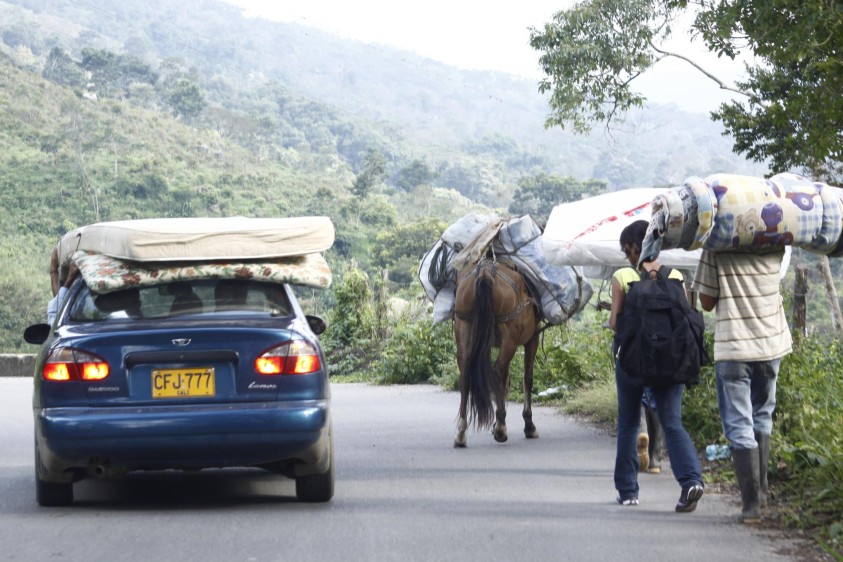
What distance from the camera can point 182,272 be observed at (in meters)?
7.97

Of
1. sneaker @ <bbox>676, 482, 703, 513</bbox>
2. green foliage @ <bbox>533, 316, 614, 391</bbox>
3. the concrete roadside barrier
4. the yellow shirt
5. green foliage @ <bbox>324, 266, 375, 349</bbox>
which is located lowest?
the concrete roadside barrier

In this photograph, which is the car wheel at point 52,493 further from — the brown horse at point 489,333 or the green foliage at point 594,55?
the green foliage at point 594,55

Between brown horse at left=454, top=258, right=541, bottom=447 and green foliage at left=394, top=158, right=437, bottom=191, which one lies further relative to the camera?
green foliage at left=394, top=158, right=437, bottom=191

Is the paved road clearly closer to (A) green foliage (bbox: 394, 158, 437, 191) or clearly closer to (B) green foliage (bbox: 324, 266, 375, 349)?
(B) green foliage (bbox: 324, 266, 375, 349)

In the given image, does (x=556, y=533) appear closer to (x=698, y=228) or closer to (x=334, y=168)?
(x=698, y=228)

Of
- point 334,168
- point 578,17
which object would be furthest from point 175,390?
point 334,168

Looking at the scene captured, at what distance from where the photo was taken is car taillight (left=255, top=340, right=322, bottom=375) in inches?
298

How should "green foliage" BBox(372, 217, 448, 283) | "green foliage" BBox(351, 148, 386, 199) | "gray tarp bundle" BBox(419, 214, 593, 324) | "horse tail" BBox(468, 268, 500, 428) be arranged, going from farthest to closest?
"green foliage" BBox(351, 148, 386, 199), "green foliage" BBox(372, 217, 448, 283), "gray tarp bundle" BBox(419, 214, 593, 324), "horse tail" BBox(468, 268, 500, 428)

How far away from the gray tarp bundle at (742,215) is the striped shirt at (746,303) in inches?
5.5

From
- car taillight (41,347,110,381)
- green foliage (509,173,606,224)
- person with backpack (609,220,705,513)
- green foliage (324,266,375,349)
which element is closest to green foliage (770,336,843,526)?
person with backpack (609,220,705,513)

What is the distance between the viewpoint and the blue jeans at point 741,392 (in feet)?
24.2

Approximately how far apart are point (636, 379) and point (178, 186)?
75934 millimetres

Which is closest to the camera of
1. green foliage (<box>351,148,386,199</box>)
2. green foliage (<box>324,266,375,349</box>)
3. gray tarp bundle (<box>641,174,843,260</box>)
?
gray tarp bundle (<box>641,174,843,260</box>)

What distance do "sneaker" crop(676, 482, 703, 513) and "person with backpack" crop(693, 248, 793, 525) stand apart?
270 mm
